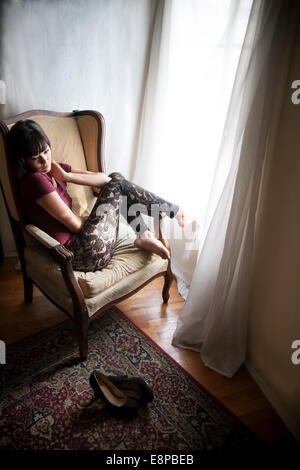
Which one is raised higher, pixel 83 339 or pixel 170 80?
pixel 170 80

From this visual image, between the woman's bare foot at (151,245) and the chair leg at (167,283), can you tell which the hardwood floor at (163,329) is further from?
the woman's bare foot at (151,245)

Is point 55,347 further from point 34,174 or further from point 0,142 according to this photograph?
point 0,142

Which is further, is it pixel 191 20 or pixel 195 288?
pixel 191 20

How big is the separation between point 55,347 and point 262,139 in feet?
4.80

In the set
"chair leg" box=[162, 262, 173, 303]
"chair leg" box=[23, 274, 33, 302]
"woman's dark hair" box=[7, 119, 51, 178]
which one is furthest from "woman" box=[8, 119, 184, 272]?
"chair leg" box=[23, 274, 33, 302]

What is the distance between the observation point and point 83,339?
1.44 metres

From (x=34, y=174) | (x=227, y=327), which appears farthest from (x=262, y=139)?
(x=34, y=174)

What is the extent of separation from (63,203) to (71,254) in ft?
1.01

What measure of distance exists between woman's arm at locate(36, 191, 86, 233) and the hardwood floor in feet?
2.12

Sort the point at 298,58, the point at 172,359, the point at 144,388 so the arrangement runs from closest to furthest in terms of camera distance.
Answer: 1. the point at 298,58
2. the point at 144,388
3. the point at 172,359

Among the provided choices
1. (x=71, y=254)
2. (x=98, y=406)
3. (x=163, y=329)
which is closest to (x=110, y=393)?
(x=98, y=406)

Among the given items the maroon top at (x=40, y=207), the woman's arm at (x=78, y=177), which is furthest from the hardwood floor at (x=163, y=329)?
the woman's arm at (x=78, y=177)

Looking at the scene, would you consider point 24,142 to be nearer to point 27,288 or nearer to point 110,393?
point 27,288
